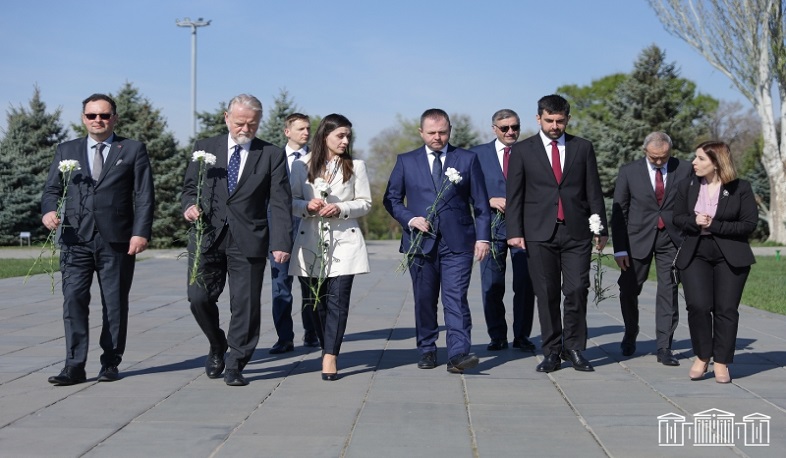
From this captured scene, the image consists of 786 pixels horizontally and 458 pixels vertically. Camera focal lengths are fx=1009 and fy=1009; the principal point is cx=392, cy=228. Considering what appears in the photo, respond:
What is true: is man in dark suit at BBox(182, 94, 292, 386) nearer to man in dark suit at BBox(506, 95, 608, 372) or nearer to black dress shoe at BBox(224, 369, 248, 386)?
black dress shoe at BBox(224, 369, 248, 386)

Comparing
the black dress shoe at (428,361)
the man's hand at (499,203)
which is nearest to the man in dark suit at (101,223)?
the black dress shoe at (428,361)

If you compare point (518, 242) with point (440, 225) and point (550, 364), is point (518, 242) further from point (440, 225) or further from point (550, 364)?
point (550, 364)

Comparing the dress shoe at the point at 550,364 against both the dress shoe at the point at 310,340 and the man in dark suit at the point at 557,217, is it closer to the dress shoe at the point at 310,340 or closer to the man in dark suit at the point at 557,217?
the man in dark suit at the point at 557,217

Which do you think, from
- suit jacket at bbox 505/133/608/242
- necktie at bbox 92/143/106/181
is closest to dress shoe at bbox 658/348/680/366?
Answer: suit jacket at bbox 505/133/608/242

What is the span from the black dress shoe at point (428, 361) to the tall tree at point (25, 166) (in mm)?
26905

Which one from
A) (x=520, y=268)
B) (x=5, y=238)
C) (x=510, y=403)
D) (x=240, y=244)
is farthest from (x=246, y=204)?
(x=5, y=238)

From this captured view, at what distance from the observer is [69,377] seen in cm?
679

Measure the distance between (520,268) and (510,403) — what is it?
2.67m

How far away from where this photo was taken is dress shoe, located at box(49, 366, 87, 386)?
22.2 feet

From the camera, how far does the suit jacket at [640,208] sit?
8.27 m

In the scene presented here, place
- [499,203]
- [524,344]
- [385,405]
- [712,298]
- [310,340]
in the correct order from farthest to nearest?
[310,340] < [524,344] < [499,203] < [712,298] < [385,405]

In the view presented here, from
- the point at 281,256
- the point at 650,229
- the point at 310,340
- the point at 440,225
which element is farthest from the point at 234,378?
the point at 650,229

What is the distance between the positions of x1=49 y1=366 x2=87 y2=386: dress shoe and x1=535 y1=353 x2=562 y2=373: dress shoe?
3.29 metres

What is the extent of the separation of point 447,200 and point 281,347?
2.11 meters
